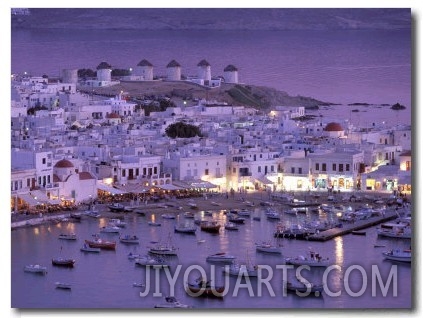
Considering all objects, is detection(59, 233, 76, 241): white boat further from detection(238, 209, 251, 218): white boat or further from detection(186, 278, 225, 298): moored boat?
detection(186, 278, 225, 298): moored boat

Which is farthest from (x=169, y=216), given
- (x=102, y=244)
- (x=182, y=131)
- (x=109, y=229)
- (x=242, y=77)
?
(x=182, y=131)

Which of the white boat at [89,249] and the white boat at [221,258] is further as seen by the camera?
the white boat at [89,249]

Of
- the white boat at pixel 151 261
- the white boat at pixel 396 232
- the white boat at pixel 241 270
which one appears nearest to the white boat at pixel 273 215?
the white boat at pixel 396 232

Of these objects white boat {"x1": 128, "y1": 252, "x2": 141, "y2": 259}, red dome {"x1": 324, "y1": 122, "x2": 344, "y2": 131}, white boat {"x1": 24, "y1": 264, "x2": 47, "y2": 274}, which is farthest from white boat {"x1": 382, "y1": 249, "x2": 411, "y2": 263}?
red dome {"x1": 324, "y1": 122, "x2": 344, "y2": 131}

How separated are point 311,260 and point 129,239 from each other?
1.77 metres

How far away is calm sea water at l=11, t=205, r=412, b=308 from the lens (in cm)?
980

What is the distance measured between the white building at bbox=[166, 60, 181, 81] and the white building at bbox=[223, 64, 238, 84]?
0.57m

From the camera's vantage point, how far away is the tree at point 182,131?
1803 centimetres

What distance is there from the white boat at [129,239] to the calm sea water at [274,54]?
1537 mm

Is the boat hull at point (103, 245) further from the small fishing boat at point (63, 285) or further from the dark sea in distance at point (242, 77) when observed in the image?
the small fishing boat at point (63, 285)

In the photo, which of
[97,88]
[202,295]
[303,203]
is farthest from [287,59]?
[97,88]

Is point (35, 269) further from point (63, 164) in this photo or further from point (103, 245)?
point (63, 164)

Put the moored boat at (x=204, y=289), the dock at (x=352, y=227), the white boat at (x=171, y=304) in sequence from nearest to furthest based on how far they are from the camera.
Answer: the white boat at (x=171, y=304)
the moored boat at (x=204, y=289)
the dock at (x=352, y=227)
